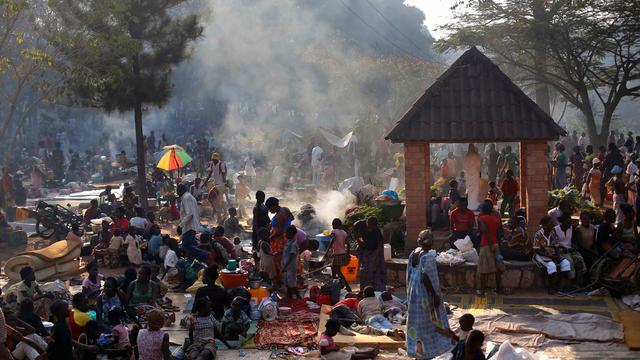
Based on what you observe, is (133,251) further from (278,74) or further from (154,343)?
(278,74)

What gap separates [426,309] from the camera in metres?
8.70

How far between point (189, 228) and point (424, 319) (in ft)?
22.6

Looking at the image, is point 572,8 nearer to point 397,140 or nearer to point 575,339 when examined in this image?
point 397,140

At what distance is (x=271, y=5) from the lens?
187 ft

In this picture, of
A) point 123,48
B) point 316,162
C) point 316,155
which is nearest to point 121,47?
point 123,48

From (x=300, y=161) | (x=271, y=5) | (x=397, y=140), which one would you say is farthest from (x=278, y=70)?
(x=397, y=140)

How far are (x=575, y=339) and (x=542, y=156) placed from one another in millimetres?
5040

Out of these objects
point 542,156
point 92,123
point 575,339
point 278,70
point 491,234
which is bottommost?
point 575,339

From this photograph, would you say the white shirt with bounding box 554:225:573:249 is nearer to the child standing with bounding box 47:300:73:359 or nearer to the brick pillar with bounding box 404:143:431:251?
the brick pillar with bounding box 404:143:431:251

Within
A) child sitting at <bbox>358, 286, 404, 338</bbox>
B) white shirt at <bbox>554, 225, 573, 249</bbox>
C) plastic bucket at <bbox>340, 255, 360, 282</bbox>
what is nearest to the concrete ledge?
white shirt at <bbox>554, 225, 573, 249</bbox>

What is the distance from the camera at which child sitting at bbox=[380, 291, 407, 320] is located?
1135 centimetres

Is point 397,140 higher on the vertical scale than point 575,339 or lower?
higher

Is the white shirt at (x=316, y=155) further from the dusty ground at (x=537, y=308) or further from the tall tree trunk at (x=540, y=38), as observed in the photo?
the dusty ground at (x=537, y=308)

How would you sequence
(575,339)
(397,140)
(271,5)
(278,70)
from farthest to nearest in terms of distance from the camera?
(271,5) → (278,70) → (397,140) → (575,339)
